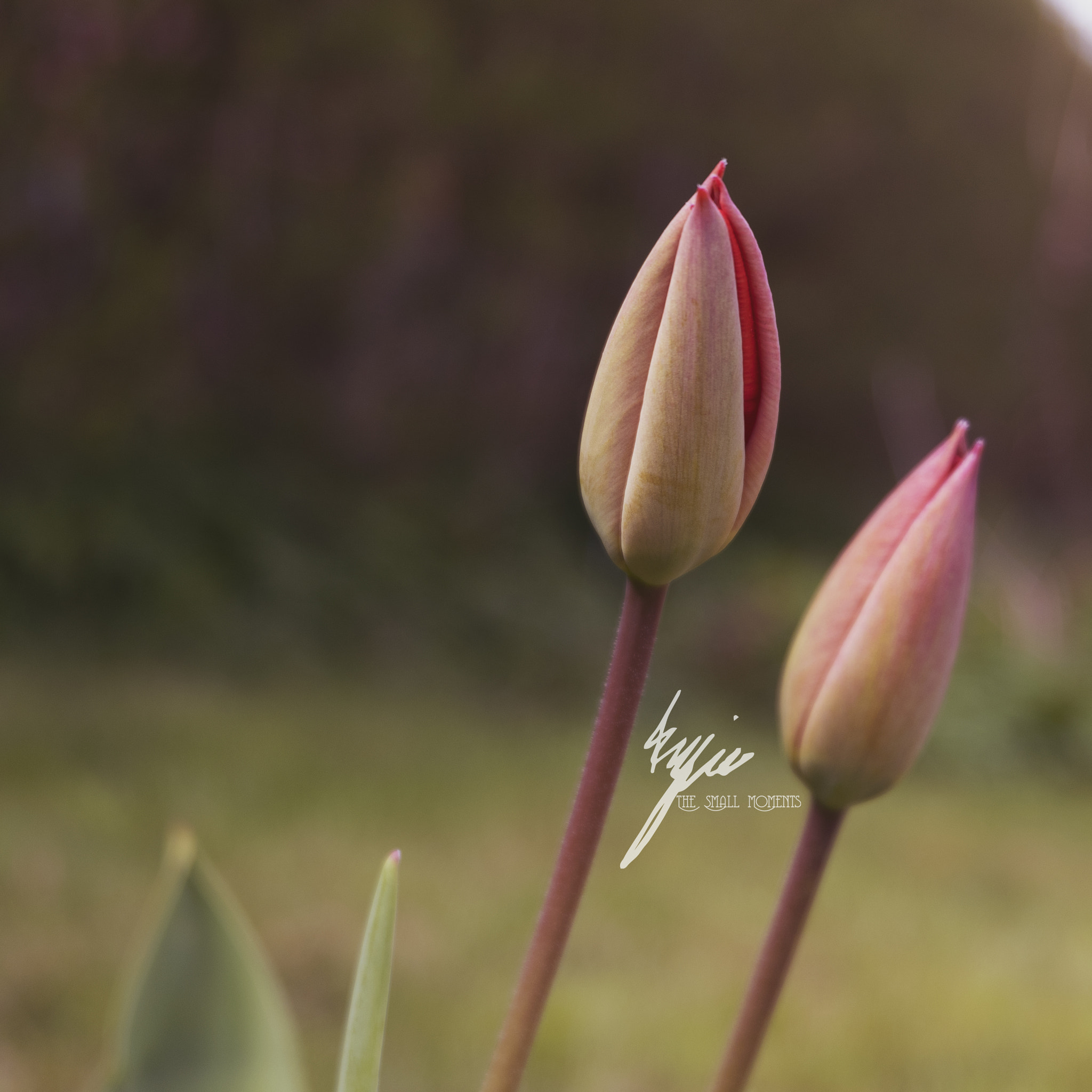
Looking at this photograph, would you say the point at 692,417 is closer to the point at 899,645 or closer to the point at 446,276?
the point at 899,645

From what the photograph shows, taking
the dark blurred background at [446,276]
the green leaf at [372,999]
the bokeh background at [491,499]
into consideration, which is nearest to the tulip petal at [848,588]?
the green leaf at [372,999]

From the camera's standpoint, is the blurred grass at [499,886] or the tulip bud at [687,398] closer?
the tulip bud at [687,398]

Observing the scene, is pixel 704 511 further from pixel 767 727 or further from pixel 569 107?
pixel 569 107

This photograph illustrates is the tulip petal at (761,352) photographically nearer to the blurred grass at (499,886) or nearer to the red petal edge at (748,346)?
the red petal edge at (748,346)

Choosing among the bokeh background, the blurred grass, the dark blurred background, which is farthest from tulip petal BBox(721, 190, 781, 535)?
the dark blurred background

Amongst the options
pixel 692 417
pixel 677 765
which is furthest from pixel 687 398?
pixel 677 765

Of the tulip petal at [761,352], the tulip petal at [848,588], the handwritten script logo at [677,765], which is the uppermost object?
the tulip petal at [761,352]

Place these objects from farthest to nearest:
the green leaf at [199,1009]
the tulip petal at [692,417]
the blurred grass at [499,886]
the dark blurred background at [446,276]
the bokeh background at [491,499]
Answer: the dark blurred background at [446,276], the bokeh background at [491,499], the blurred grass at [499,886], the green leaf at [199,1009], the tulip petal at [692,417]
